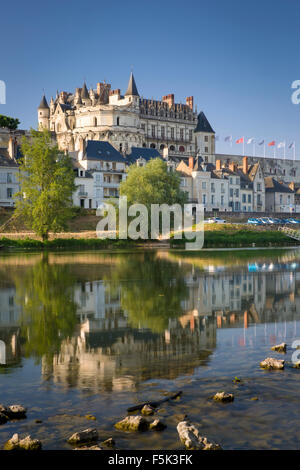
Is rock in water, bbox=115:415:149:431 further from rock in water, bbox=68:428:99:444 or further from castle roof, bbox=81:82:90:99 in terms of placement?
castle roof, bbox=81:82:90:99

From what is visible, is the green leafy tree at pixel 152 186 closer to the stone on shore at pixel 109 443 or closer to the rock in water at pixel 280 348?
the rock in water at pixel 280 348

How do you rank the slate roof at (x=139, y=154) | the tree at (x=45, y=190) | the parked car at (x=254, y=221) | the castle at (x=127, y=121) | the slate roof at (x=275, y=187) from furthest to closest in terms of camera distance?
the castle at (x=127, y=121), the slate roof at (x=275, y=187), the slate roof at (x=139, y=154), the parked car at (x=254, y=221), the tree at (x=45, y=190)

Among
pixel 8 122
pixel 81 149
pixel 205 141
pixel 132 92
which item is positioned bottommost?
pixel 81 149

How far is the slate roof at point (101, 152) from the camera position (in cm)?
7413

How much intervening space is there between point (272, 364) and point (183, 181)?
236 feet

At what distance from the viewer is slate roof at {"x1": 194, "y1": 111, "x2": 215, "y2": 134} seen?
11775 cm

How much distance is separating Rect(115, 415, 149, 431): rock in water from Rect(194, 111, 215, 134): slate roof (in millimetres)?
113995

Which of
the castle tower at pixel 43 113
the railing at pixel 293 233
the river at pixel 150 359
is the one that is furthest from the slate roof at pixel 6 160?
the river at pixel 150 359

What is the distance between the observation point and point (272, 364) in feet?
30.0

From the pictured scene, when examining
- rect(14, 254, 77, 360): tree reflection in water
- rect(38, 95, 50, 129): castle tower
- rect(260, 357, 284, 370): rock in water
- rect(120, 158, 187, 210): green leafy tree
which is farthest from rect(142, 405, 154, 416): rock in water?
rect(38, 95, 50, 129): castle tower

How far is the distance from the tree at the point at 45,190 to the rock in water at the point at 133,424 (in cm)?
4369

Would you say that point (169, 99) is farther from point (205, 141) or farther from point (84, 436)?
point (84, 436)

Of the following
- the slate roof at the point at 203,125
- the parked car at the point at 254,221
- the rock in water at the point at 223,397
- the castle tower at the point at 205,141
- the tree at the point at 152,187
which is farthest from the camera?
the slate roof at the point at 203,125

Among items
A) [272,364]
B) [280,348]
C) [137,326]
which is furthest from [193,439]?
[137,326]
